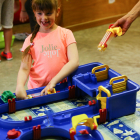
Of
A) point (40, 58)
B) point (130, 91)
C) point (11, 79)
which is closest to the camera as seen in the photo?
point (130, 91)

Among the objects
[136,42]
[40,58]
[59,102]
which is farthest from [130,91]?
[136,42]

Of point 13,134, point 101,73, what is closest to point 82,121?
point 13,134

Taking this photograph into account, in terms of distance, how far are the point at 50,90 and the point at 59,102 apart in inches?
2.2

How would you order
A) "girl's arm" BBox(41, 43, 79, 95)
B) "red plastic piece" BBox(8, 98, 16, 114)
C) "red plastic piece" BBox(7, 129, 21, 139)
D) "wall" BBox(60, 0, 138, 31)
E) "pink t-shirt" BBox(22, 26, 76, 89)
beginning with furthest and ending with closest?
1. "wall" BBox(60, 0, 138, 31)
2. "pink t-shirt" BBox(22, 26, 76, 89)
3. "girl's arm" BBox(41, 43, 79, 95)
4. "red plastic piece" BBox(8, 98, 16, 114)
5. "red plastic piece" BBox(7, 129, 21, 139)

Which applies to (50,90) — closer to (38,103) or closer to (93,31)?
(38,103)

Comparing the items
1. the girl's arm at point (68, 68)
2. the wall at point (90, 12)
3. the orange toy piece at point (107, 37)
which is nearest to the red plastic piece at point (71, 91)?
the girl's arm at point (68, 68)

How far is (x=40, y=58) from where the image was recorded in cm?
109

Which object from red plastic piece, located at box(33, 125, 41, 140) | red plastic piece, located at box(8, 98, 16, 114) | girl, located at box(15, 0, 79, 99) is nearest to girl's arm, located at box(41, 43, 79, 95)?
girl, located at box(15, 0, 79, 99)

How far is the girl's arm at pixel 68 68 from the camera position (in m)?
0.97

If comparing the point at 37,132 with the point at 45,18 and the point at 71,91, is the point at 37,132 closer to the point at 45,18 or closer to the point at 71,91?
the point at 71,91

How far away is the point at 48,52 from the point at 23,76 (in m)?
0.15

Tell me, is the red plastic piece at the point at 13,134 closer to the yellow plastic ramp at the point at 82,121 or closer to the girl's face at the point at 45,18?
the yellow plastic ramp at the point at 82,121

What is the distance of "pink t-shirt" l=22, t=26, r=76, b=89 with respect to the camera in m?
1.09

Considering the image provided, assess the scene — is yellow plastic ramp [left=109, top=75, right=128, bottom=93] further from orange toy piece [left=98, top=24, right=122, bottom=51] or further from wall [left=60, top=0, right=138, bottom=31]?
wall [left=60, top=0, right=138, bottom=31]
